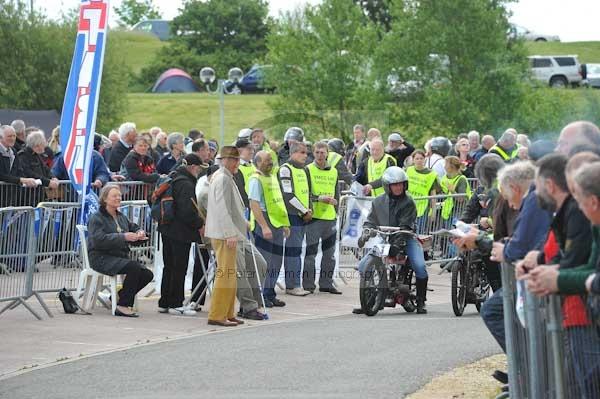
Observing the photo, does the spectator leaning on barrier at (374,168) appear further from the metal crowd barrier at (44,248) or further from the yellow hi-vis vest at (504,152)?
the metal crowd barrier at (44,248)

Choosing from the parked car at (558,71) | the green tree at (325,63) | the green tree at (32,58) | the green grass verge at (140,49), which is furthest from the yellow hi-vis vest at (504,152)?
the green grass verge at (140,49)

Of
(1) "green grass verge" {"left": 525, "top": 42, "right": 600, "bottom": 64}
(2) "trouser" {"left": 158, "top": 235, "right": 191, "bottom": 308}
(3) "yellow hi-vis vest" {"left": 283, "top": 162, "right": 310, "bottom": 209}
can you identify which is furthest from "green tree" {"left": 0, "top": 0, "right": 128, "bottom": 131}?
(1) "green grass verge" {"left": 525, "top": 42, "right": 600, "bottom": 64}

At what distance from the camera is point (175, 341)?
13625mm

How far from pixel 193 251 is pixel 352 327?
2.83 meters

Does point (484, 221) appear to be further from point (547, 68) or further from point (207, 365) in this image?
point (547, 68)

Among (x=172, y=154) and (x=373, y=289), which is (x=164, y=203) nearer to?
(x=373, y=289)

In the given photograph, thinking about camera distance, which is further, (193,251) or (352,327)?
(193,251)

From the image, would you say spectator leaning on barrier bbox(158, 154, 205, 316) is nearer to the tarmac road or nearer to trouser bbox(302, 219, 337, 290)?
the tarmac road

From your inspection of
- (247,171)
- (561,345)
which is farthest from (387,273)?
(561,345)

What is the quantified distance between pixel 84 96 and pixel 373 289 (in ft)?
14.2

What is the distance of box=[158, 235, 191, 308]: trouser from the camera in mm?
15781

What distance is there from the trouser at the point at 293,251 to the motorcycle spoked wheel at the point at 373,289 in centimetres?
210

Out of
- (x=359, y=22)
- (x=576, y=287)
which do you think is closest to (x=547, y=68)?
(x=359, y=22)

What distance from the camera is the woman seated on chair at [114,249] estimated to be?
15.2 m
